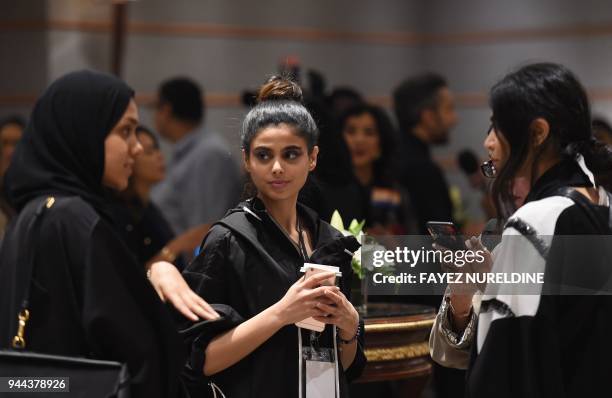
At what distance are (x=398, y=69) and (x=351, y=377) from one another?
18.0 ft

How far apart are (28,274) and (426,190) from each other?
304 centimetres

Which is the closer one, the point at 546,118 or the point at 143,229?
the point at 546,118

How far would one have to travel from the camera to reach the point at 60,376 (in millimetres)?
2287

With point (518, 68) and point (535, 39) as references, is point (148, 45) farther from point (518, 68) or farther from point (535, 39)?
point (518, 68)

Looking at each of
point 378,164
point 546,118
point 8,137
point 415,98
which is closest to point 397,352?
point 546,118

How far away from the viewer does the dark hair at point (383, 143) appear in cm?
527

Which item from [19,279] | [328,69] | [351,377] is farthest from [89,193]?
[328,69]

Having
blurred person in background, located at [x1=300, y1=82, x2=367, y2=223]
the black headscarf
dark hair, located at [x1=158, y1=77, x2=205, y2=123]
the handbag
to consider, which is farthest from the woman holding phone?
dark hair, located at [x1=158, y1=77, x2=205, y2=123]

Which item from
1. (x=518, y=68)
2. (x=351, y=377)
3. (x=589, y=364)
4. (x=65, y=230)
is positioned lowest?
(x=351, y=377)

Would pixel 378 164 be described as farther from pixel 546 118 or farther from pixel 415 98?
pixel 546 118

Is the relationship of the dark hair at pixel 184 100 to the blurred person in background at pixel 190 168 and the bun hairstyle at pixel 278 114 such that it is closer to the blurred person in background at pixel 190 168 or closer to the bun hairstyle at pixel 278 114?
the blurred person in background at pixel 190 168

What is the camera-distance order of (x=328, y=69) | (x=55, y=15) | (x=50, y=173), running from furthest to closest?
(x=328, y=69) < (x=55, y=15) < (x=50, y=173)

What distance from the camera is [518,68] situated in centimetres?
270

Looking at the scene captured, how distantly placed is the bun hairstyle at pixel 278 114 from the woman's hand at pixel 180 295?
407 millimetres
